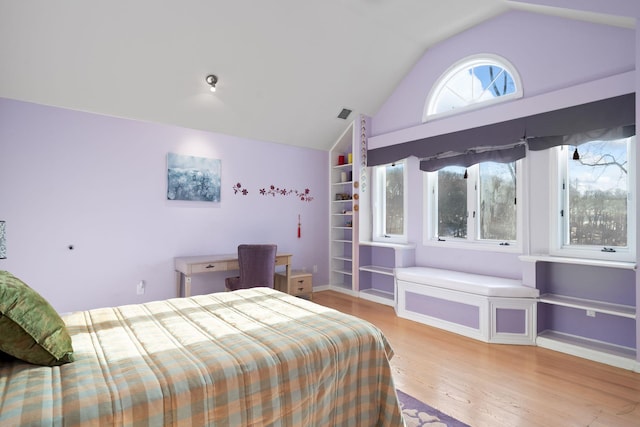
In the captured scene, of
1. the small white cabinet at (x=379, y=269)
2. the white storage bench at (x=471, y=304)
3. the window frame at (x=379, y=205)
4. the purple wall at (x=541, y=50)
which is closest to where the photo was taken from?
the purple wall at (x=541, y=50)

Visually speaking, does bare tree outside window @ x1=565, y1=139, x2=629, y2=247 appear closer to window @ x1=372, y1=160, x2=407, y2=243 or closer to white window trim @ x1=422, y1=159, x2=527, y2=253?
white window trim @ x1=422, y1=159, x2=527, y2=253

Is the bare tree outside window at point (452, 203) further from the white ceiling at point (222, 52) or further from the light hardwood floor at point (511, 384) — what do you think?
the white ceiling at point (222, 52)

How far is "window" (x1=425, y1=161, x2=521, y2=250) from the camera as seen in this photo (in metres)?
3.60

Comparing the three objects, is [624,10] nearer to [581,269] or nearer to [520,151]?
[520,151]

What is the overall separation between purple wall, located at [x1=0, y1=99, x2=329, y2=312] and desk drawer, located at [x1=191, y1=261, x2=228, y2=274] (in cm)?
50

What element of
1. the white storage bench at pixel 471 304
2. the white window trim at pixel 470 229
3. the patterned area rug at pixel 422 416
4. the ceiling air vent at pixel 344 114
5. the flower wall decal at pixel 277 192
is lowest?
the patterned area rug at pixel 422 416

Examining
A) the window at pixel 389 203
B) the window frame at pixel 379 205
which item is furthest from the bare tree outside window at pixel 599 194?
the window frame at pixel 379 205

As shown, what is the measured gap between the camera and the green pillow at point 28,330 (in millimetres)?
1188

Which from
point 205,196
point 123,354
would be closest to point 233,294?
point 123,354

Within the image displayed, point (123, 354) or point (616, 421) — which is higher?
point (123, 354)

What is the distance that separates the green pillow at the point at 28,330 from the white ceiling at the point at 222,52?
8.60 ft

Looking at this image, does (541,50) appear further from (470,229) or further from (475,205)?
(470,229)

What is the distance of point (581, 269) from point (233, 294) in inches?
119

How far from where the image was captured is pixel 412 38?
406 centimetres
